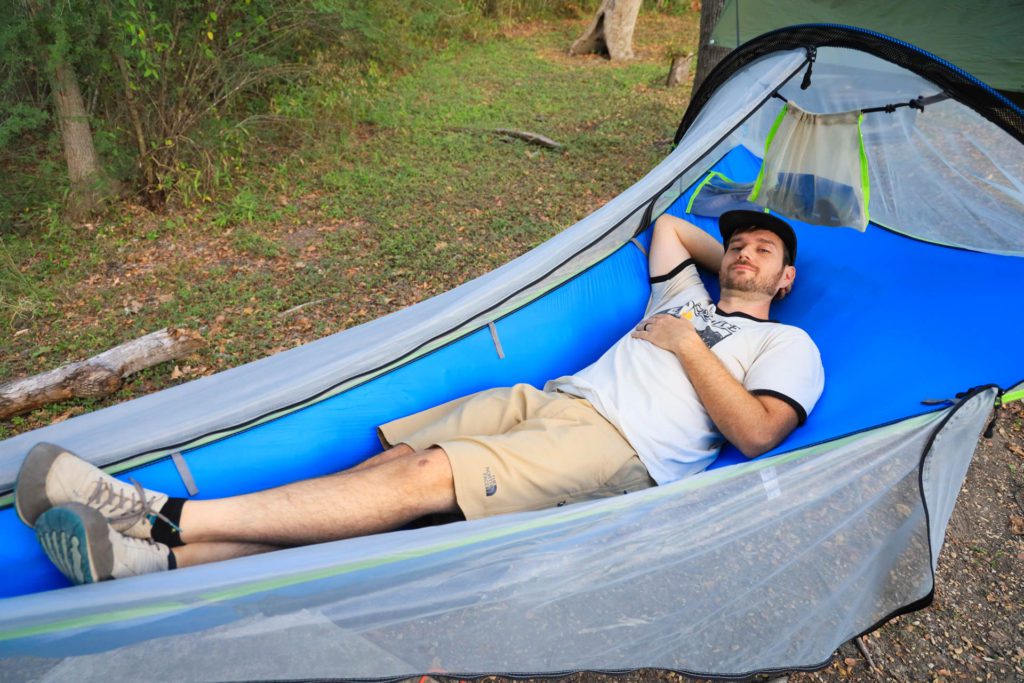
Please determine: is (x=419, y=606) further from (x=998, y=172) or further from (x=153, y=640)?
(x=998, y=172)

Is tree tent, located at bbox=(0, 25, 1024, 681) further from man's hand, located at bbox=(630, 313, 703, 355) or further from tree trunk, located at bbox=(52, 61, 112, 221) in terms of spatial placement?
tree trunk, located at bbox=(52, 61, 112, 221)

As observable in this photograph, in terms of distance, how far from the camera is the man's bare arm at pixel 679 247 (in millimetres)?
2311

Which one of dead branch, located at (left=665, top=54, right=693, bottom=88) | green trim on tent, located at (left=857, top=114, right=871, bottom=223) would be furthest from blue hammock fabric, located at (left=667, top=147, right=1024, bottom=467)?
dead branch, located at (left=665, top=54, right=693, bottom=88)

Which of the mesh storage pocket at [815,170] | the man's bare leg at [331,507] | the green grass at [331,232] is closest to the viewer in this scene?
the man's bare leg at [331,507]

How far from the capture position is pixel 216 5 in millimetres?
4027

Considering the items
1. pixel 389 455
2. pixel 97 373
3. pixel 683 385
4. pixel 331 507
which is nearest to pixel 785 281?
pixel 683 385

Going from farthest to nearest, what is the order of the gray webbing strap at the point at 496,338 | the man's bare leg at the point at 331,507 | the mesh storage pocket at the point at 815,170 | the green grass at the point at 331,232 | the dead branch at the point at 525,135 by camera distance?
1. the dead branch at the point at 525,135
2. the green grass at the point at 331,232
3. the mesh storage pocket at the point at 815,170
4. the gray webbing strap at the point at 496,338
5. the man's bare leg at the point at 331,507

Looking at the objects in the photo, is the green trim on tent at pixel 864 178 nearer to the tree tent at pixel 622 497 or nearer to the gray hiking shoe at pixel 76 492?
the tree tent at pixel 622 497

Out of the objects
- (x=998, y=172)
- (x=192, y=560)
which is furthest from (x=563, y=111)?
(x=192, y=560)

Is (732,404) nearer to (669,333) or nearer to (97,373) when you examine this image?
(669,333)

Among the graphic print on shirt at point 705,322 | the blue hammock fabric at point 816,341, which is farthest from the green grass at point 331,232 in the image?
the graphic print on shirt at point 705,322

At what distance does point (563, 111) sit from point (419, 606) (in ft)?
17.3

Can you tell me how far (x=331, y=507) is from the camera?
1.57 metres

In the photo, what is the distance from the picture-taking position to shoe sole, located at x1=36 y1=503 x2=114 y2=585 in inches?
51.5
